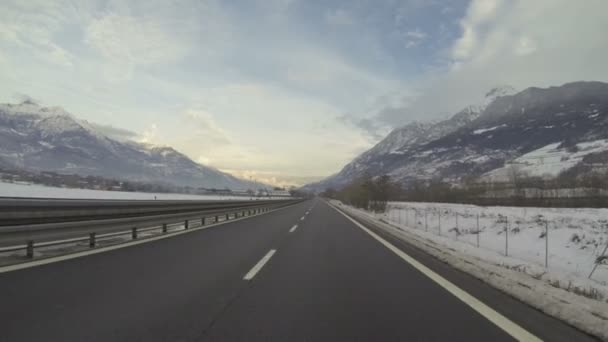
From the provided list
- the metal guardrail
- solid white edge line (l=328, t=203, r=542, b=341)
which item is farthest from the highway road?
the metal guardrail

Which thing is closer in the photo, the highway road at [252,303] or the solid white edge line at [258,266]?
the highway road at [252,303]

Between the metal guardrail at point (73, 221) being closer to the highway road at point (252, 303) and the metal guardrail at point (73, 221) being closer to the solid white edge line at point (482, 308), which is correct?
the highway road at point (252, 303)

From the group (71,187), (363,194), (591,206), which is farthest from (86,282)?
(71,187)

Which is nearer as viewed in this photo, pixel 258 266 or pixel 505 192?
pixel 258 266

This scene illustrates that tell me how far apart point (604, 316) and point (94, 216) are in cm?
1655

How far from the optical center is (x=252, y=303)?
481 centimetres

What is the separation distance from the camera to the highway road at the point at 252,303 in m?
3.70

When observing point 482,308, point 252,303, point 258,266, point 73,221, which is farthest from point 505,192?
point 252,303

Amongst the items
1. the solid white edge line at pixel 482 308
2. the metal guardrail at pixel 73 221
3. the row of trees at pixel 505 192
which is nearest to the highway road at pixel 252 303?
the solid white edge line at pixel 482 308

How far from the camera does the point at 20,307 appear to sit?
4.36m

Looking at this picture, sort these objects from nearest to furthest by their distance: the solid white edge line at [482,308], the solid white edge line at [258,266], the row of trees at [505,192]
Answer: the solid white edge line at [482,308] < the solid white edge line at [258,266] < the row of trees at [505,192]

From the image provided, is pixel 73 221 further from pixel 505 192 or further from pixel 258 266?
pixel 505 192

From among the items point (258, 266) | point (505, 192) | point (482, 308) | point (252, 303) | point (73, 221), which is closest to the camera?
point (482, 308)

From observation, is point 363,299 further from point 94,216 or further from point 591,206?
point 591,206
